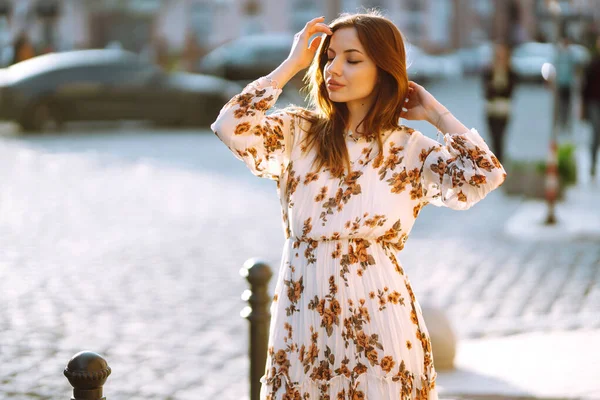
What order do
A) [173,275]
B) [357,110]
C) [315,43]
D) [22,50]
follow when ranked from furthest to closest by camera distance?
1. [22,50]
2. [173,275]
3. [315,43]
4. [357,110]

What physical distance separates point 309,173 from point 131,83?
63.3 feet

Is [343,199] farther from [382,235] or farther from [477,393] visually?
[477,393]

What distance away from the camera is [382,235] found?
3.43m

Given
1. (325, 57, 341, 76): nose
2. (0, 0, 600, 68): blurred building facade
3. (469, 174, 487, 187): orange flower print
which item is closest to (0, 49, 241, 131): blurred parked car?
(0, 0, 600, 68): blurred building facade

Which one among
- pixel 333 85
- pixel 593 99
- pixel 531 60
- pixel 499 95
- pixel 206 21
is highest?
pixel 206 21

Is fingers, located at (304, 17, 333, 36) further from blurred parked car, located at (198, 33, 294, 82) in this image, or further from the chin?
blurred parked car, located at (198, 33, 294, 82)

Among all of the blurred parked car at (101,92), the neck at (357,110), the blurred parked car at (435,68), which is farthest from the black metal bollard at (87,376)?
the blurred parked car at (435,68)

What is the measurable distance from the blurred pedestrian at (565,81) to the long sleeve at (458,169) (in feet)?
51.2

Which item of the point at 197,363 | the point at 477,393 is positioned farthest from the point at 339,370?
the point at 197,363

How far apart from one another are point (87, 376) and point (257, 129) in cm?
93

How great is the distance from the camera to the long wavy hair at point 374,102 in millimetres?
3436

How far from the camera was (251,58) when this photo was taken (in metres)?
30.0

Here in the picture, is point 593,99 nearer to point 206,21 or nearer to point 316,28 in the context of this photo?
point 316,28

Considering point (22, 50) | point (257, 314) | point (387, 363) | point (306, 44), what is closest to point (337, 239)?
point (387, 363)
